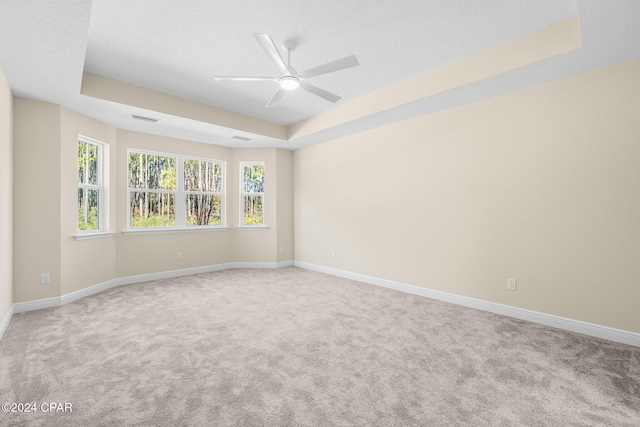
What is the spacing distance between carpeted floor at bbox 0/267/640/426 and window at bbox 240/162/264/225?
9.30 feet

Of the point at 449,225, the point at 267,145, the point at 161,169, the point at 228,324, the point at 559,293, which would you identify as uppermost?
the point at 267,145

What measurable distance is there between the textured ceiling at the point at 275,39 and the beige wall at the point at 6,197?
0.26 metres

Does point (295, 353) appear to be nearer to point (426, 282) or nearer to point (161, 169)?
point (426, 282)

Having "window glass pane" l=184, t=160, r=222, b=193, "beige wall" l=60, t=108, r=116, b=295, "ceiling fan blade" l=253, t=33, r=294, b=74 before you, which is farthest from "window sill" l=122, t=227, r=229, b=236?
"ceiling fan blade" l=253, t=33, r=294, b=74

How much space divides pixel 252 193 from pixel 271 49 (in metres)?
4.08

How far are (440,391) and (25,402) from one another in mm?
2583

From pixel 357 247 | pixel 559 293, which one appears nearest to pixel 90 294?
pixel 357 247

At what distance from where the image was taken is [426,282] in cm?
409

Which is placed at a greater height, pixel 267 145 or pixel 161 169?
pixel 267 145

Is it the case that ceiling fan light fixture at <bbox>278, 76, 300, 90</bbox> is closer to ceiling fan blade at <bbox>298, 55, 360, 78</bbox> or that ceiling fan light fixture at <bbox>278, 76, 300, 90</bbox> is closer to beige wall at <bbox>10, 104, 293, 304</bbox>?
ceiling fan blade at <bbox>298, 55, 360, 78</bbox>

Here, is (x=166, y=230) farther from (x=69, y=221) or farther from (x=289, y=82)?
(x=289, y=82)

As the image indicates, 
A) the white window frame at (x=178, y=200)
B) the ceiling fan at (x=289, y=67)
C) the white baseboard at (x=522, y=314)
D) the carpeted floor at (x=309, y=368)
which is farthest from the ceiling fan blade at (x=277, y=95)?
the white baseboard at (x=522, y=314)

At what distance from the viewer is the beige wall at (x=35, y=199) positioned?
11.2 ft

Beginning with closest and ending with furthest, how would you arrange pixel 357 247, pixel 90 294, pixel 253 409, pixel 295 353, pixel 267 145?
pixel 253 409 < pixel 295 353 < pixel 90 294 < pixel 357 247 < pixel 267 145
